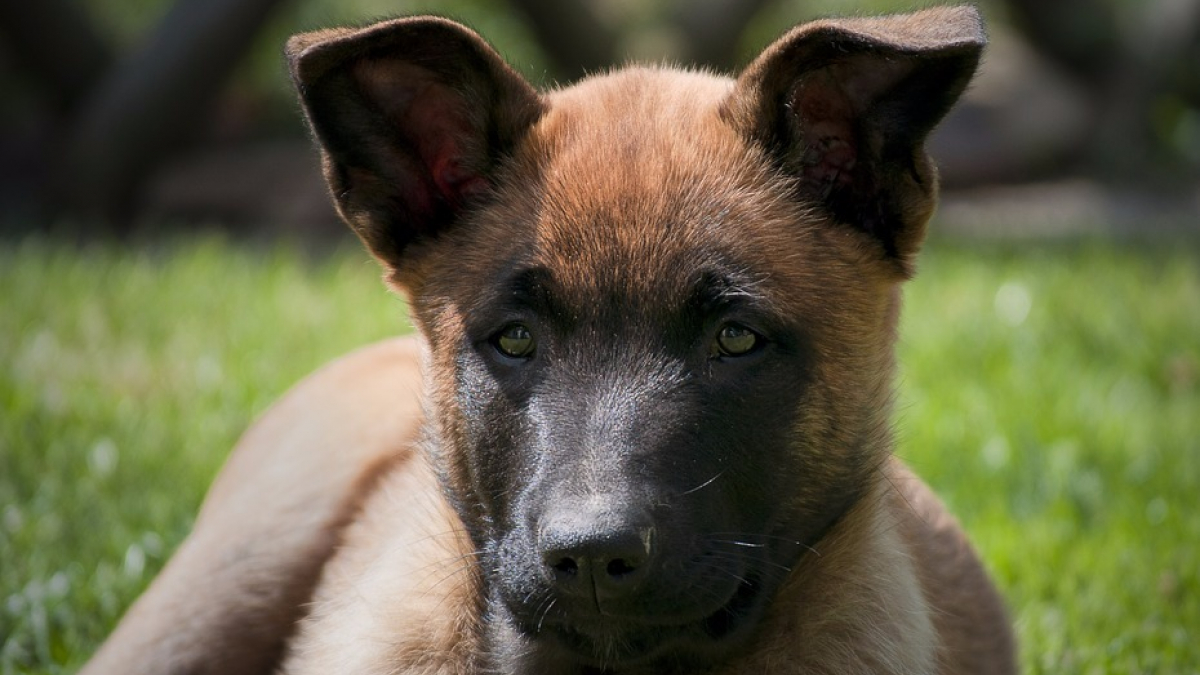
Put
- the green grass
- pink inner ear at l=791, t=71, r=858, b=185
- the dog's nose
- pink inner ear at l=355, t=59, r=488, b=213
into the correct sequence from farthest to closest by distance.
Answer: the green grass
pink inner ear at l=355, t=59, r=488, b=213
pink inner ear at l=791, t=71, r=858, b=185
the dog's nose

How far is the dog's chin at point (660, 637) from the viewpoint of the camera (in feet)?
10.3

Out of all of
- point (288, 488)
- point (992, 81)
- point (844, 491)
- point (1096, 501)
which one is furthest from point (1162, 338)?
point (992, 81)

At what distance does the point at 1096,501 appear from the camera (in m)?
5.45

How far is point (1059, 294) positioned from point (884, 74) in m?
5.04

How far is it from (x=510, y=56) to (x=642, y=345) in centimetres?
723

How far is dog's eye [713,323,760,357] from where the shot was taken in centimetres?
315

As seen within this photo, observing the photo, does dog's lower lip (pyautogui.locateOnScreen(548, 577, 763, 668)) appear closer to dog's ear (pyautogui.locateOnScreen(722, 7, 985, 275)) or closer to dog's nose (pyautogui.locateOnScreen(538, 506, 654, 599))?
dog's nose (pyautogui.locateOnScreen(538, 506, 654, 599))

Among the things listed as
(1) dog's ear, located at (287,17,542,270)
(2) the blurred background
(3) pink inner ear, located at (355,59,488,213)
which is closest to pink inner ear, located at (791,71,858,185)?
(1) dog's ear, located at (287,17,542,270)

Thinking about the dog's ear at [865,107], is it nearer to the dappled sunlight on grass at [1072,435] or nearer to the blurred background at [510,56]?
the dappled sunlight on grass at [1072,435]

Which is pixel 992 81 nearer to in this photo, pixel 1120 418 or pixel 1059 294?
pixel 1059 294

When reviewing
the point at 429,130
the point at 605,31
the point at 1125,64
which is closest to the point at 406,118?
the point at 429,130

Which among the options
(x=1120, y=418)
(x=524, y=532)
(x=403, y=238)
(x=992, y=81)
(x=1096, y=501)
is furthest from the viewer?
(x=992, y=81)

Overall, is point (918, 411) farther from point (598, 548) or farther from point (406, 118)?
point (598, 548)

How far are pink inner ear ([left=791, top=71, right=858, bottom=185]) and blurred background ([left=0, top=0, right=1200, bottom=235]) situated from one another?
6.62 m
